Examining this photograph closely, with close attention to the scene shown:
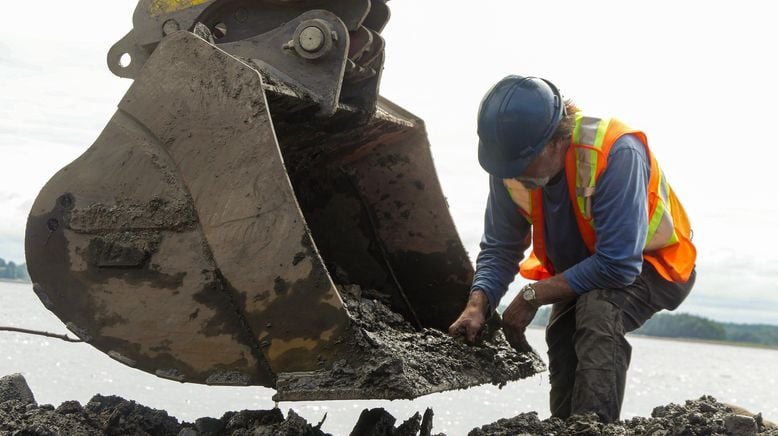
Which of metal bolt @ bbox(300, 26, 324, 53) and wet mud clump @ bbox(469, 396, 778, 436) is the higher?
metal bolt @ bbox(300, 26, 324, 53)

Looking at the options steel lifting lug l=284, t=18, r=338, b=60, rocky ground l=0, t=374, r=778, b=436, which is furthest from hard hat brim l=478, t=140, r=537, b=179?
rocky ground l=0, t=374, r=778, b=436

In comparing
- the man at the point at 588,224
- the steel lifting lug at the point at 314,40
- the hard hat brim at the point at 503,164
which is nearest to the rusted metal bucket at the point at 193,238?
the steel lifting lug at the point at 314,40

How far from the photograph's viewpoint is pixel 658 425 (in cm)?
349

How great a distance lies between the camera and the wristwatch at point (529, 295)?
3.87m

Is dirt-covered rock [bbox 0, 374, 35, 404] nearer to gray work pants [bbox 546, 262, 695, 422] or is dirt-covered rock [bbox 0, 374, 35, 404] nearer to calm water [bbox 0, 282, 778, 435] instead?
calm water [bbox 0, 282, 778, 435]

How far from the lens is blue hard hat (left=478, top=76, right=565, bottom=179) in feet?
12.1

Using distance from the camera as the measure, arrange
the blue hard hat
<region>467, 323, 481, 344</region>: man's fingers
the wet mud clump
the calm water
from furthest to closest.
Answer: the calm water → <region>467, 323, 481, 344</region>: man's fingers → the blue hard hat → the wet mud clump

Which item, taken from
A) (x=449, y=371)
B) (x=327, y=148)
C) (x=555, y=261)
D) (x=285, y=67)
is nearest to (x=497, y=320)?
(x=555, y=261)

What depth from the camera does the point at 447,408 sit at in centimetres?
1087

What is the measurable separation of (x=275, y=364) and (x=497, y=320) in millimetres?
1328

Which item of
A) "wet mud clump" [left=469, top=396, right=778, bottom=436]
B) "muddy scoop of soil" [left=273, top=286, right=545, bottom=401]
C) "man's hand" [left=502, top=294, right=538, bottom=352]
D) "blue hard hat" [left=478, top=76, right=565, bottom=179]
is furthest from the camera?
"man's hand" [left=502, top=294, right=538, bottom=352]

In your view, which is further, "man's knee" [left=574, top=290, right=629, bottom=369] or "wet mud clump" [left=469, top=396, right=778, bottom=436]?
"man's knee" [left=574, top=290, right=629, bottom=369]

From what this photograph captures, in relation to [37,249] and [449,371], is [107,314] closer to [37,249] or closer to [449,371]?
[37,249]

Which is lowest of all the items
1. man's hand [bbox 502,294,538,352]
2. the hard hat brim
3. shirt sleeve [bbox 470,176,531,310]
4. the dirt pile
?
the dirt pile
